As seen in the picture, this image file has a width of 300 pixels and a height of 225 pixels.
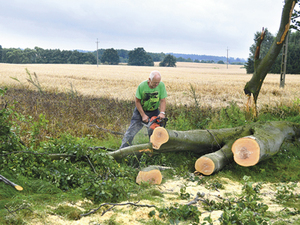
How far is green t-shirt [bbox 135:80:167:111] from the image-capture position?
571cm

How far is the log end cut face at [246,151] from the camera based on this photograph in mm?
5078

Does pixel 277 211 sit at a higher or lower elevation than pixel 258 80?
lower

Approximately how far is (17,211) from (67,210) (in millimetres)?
545

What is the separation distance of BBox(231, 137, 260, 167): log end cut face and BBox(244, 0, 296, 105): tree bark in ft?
11.8

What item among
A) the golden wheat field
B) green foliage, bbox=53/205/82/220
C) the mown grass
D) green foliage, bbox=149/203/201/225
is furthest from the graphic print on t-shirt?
green foliage, bbox=53/205/82/220

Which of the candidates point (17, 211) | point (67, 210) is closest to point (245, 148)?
point (67, 210)

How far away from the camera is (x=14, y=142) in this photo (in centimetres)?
435

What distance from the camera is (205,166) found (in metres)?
5.11

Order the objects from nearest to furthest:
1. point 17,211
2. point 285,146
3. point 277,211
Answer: point 17,211
point 277,211
point 285,146

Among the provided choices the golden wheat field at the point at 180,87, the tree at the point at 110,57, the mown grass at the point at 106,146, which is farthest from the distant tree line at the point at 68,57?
the mown grass at the point at 106,146

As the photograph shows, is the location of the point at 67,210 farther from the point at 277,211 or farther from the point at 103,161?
the point at 277,211

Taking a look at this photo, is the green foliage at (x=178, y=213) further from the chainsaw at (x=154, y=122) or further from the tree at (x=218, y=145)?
the chainsaw at (x=154, y=122)

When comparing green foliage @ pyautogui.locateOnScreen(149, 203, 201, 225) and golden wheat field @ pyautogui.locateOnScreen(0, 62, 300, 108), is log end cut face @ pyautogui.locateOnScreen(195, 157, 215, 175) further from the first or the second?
golden wheat field @ pyautogui.locateOnScreen(0, 62, 300, 108)

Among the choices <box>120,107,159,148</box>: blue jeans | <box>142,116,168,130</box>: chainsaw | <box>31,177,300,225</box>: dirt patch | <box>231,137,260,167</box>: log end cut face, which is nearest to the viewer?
<box>31,177,300,225</box>: dirt patch
